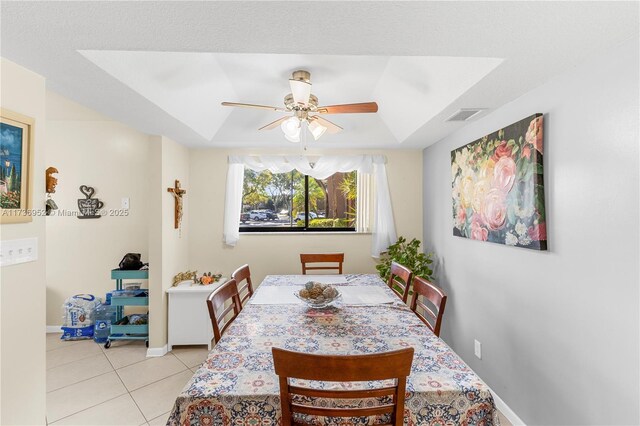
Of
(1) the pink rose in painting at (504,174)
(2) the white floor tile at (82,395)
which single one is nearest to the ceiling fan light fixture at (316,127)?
(1) the pink rose in painting at (504,174)

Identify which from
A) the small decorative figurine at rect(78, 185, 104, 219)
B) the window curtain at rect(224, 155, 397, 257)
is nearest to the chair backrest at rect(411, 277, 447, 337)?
the window curtain at rect(224, 155, 397, 257)

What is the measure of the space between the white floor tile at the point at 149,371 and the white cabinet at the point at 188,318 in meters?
0.20

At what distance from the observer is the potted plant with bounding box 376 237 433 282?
311 centimetres

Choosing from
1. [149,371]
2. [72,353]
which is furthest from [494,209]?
[72,353]

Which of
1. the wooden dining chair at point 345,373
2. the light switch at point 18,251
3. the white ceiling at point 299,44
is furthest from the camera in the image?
the light switch at point 18,251

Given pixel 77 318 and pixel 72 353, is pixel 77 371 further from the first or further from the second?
pixel 77 318

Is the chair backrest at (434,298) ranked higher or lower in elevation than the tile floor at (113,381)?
higher

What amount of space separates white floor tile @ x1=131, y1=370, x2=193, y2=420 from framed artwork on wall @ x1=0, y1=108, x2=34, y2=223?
1.52 metres

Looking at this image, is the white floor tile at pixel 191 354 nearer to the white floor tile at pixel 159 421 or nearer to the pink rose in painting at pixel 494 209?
the white floor tile at pixel 159 421

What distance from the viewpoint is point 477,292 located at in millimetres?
2416

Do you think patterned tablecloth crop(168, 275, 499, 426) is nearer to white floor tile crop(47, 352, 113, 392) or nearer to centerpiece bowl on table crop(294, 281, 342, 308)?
centerpiece bowl on table crop(294, 281, 342, 308)

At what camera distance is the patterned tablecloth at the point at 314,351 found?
41.3 inches

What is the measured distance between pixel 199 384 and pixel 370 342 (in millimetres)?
785

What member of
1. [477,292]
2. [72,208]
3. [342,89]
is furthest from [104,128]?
[477,292]
